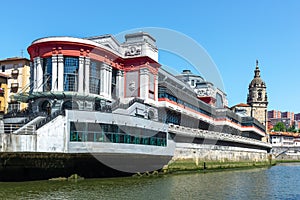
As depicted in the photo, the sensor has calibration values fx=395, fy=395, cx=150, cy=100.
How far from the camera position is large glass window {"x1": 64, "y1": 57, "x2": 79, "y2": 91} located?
5588cm

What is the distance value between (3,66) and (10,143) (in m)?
45.5

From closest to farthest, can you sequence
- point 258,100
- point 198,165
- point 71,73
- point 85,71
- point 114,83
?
1. point 71,73
2. point 85,71
3. point 114,83
4. point 198,165
5. point 258,100

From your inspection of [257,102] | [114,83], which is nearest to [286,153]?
[257,102]

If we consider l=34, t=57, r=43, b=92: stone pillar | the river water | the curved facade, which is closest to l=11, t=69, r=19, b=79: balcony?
the curved facade

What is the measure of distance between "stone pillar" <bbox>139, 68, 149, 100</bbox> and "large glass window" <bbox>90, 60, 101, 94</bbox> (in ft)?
27.5

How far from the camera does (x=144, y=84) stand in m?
64.9

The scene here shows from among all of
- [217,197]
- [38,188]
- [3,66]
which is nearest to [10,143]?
[38,188]

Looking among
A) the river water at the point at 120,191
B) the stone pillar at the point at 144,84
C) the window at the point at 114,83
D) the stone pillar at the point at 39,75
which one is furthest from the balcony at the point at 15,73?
the river water at the point at 120,191

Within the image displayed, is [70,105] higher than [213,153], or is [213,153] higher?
[70,105]

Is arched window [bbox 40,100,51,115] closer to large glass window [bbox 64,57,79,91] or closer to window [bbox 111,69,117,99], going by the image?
large glass window [bbox 64,57,79,91]

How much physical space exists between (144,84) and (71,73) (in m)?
13.6

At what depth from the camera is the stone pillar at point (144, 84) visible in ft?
212

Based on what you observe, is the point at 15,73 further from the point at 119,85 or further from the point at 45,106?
the point at 119,85

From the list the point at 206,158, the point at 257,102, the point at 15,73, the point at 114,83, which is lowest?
the point at 206,158
